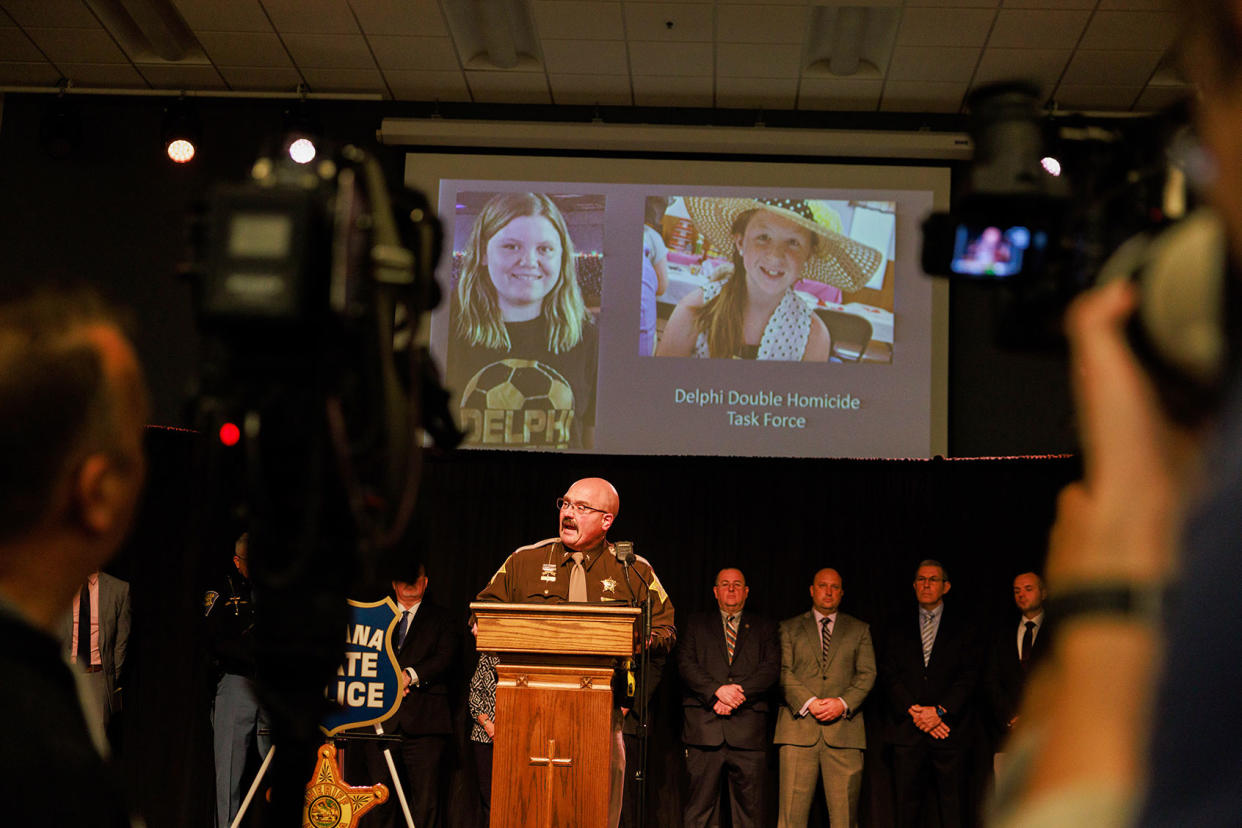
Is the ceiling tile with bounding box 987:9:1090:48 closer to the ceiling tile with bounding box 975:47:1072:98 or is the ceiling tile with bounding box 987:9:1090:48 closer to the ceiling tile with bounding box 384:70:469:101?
the ceiling tile with bounding box 975:47:1072:98

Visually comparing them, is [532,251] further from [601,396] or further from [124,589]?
[124,589]

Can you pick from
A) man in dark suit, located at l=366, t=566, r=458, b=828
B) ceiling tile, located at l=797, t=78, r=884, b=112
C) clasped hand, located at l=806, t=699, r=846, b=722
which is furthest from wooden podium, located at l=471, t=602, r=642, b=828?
ceiling tile, located at l=797, t=78, r=884, b=112

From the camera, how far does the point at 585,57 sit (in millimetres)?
7715

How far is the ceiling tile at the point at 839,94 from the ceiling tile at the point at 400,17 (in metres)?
2.48

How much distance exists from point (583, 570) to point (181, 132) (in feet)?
14.2

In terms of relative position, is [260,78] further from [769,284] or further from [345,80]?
[769,284]

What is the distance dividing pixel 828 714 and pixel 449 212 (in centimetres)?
411

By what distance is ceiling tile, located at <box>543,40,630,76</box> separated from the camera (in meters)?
7.57

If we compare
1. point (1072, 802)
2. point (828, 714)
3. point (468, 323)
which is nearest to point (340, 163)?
point (1072, 802)

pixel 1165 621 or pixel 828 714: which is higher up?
pixel 1165 621

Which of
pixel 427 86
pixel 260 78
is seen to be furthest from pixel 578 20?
pixel 260 78

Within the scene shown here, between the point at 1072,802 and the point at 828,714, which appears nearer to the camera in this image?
the point at 1072,802

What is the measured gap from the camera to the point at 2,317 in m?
0.94

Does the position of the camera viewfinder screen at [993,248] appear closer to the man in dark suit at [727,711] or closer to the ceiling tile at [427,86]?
the man in dark suit at [727,711]
